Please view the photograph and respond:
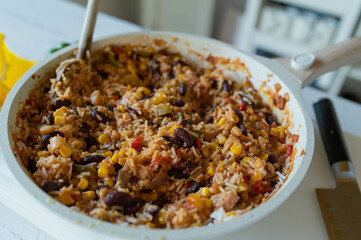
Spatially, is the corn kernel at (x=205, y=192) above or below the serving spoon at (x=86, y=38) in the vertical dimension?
below

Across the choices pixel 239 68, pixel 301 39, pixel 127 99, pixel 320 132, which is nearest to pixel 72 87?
pixel 127 99

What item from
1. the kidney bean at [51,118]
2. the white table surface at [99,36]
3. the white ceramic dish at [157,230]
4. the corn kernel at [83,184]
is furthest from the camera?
the kidney bean at [51,118]

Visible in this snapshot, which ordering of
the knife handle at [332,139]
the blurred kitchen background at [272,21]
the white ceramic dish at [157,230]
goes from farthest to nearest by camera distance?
the blurred kitchen background at [272,21], the knife handle at [332,139], the white ceramic dish at [157,230]

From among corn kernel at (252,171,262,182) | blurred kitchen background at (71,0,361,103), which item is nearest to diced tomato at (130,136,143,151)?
corn kernel at (252,171,262,182)

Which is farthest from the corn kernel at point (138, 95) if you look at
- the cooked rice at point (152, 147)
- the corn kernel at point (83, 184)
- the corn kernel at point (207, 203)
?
the corn kernel at point (207, 203)

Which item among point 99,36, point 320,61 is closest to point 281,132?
point 320,61

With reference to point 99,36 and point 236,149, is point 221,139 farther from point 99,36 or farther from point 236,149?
point 99,36

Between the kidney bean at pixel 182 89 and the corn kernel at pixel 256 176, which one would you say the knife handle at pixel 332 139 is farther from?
the kidney bean at pixel 182 89

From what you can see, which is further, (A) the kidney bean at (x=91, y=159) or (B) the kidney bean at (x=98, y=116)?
(B) the kidney bean at (x=98, y=116)

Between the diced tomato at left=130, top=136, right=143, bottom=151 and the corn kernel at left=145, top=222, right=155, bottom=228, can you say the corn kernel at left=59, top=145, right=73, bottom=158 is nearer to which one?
the diced tomato at left=130, top=136, right=143, bottom=151
